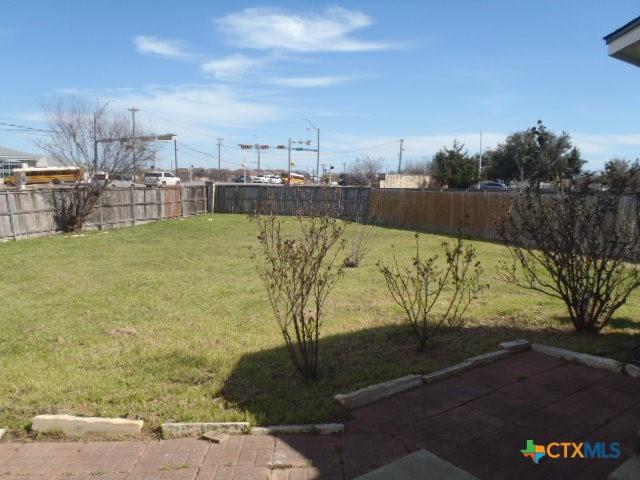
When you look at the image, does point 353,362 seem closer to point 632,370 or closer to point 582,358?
point 582,358

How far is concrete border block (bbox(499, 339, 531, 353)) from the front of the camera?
4.56 meters

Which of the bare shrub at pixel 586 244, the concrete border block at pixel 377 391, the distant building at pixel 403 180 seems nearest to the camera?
the concrete border block at pixel 377 391

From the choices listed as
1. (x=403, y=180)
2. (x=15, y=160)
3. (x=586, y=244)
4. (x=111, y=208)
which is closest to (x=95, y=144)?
(x=111, y=208)

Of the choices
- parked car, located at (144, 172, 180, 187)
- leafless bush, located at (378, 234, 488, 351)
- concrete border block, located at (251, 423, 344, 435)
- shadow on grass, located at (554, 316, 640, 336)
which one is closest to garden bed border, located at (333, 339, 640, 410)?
concrete border block, located at (251, 423, 344, 435)

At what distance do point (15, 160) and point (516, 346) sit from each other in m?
60.1

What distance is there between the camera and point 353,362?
444 cm

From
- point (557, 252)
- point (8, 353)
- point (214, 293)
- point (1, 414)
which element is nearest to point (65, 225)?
point (214, 293)

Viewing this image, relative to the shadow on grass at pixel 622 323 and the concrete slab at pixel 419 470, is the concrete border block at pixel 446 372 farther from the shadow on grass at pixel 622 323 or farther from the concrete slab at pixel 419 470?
the shadow on grass at pixel 622 323

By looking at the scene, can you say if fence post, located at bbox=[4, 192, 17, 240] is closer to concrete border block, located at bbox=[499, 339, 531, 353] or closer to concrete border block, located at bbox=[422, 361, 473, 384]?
concrete border block, located at bbox=[422, 361, 473, 384]

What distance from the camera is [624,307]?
21.6 ft

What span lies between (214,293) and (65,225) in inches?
476

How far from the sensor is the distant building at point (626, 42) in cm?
373

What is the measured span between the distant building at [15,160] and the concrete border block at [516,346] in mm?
55476

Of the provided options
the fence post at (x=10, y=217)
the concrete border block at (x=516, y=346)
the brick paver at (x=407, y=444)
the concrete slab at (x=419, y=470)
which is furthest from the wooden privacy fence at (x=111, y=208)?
the concrete slab at (x=419, y=470)
